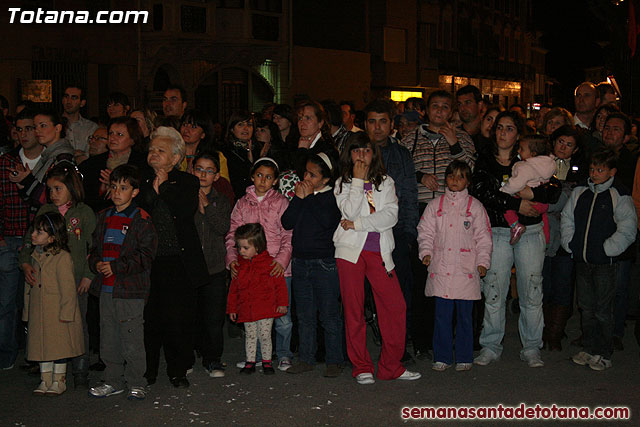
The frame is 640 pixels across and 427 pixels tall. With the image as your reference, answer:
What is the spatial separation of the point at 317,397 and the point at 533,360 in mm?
2269

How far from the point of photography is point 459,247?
7641mm

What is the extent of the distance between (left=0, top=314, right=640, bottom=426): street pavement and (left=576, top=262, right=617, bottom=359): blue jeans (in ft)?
0.87

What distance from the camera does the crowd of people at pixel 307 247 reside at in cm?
702

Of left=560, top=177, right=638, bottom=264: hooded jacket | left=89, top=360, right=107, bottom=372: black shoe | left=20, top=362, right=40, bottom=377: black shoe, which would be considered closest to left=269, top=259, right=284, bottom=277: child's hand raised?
left=89, top=360, right=107, bottom=372: black shoe

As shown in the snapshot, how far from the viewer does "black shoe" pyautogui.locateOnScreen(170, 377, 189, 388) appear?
7.21m

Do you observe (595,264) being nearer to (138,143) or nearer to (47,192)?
(138,143)

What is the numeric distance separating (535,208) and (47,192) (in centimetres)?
454

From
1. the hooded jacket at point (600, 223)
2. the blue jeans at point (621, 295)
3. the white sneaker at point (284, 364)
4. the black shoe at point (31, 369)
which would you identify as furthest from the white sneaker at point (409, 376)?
the black shoe at point (31, 369)

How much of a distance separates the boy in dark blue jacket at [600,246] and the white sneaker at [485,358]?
30.1 inches

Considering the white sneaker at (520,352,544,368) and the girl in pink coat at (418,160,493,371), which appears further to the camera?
the white sneaker at (520,352,544,368)

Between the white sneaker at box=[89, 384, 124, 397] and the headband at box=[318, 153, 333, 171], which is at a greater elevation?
the headband at box=[318, 153, 333, 171]

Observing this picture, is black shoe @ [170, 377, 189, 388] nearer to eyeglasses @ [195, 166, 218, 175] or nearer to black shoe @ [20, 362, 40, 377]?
black shoe @ [20, 362, 40, 377]

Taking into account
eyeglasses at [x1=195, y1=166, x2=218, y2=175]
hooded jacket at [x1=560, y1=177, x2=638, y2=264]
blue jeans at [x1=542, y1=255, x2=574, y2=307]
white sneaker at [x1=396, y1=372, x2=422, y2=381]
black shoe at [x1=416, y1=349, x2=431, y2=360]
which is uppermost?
eyeglasses at [x1=195, y1=166, x2=218, y2=175]

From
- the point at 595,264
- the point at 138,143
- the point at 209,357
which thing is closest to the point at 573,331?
the point at 595,264
